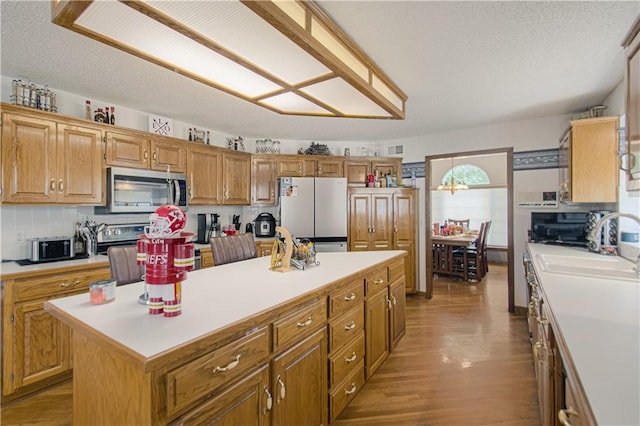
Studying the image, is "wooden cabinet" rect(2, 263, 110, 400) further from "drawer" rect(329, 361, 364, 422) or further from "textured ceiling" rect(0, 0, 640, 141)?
"drawer" rect(329, 361, 364, 422)

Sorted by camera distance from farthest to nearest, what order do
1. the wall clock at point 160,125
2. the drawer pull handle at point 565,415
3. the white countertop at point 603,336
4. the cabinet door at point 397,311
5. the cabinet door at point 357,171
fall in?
the cabinet door at point 357,171, the wall clock at point 160,125, the cabinet door at point 397,311, the drawer pull handle at point 565,415, the white countertop at point 603,336

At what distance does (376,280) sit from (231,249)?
1.25 metres

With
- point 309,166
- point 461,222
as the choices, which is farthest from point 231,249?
point 461,222

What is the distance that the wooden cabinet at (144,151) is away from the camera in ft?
9.60

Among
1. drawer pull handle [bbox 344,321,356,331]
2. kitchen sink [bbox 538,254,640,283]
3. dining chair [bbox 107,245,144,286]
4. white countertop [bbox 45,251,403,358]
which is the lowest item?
drawer pull handle [bbox 344,321,356,331]

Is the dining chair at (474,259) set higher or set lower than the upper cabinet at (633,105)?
lower

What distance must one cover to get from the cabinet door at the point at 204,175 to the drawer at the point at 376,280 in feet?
8.01

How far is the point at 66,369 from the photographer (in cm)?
238

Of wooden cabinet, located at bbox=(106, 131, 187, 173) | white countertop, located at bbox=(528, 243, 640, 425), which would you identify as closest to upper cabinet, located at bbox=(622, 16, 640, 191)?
white countertop, located at bbox=(528, 243, 640, 425)

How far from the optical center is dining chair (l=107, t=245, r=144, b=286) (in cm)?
170

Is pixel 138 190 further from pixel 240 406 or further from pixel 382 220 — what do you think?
pixel 382 220

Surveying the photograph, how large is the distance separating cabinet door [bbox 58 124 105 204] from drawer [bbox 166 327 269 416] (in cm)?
250

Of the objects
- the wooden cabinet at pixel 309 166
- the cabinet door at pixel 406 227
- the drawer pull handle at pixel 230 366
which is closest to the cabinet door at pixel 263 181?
the wooden cabinet at pixel 309 166

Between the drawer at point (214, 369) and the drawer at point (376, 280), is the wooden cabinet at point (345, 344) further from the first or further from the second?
the drawer at point (214, 369)
